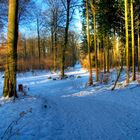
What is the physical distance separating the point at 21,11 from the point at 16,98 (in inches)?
746

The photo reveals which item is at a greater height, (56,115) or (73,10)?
(73,10)

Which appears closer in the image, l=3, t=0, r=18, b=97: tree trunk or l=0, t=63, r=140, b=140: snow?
l=0, t=63, r=140, b=140: snow

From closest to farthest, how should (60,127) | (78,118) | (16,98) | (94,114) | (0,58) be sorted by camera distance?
(60,127) < (78,118) < (94,114) < (16,98) < (0,58)

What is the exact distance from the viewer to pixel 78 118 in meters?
10.4

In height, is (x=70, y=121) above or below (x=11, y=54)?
below

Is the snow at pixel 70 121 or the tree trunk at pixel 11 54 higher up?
the tree trunk at pixel 11 54

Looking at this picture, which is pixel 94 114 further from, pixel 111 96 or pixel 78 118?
pixel 111 96

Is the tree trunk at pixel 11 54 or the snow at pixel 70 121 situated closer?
the snow at pixel 70 121

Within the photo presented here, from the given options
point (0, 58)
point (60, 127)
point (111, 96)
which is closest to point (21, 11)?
point (0, 58)

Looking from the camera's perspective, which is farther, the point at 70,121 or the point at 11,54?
the point at 11,54

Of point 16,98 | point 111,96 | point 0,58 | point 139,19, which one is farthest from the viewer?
point 0,58

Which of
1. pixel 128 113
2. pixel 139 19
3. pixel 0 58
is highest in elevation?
pixel 139 19

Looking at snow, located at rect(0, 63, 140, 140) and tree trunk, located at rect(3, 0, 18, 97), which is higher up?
tree trunk, located at rect(3, 0, 18, 97)

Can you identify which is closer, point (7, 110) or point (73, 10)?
point (7, 110)
